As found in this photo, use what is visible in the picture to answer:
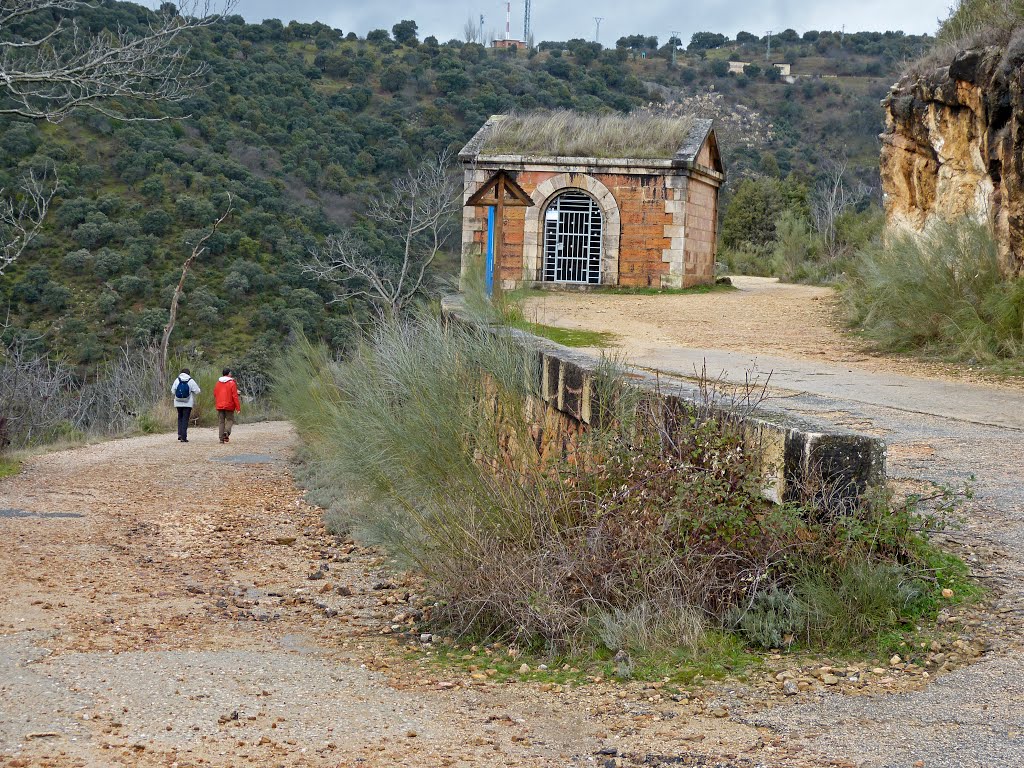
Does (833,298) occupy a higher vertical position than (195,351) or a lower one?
higher

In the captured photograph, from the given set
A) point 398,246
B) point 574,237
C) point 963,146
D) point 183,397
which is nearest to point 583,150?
point 574,237

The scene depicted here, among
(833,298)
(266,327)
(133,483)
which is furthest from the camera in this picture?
(266,327)

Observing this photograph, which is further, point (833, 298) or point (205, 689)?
point (833, 298)

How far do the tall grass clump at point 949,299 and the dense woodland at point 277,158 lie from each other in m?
6.26

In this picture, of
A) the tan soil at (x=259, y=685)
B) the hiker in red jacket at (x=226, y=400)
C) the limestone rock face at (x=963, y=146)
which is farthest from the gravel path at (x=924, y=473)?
the hiker in red jacket at (x=226, y=400)

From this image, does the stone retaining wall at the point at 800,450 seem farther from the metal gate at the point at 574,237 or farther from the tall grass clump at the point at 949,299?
the metal gate at the point at 574,237

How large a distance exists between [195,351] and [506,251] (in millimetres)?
10423

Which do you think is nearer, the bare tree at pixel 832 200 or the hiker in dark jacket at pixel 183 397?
the hiker in dark jacket at pixel 183 397

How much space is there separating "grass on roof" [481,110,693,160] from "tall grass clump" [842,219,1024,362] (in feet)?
25.2

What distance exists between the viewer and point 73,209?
101 ft

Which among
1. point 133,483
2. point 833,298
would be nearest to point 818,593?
point 133,483

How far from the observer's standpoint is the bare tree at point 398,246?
3066cm

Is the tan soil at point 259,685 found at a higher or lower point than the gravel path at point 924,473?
lower

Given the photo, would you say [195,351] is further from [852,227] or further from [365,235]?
[852,227]
